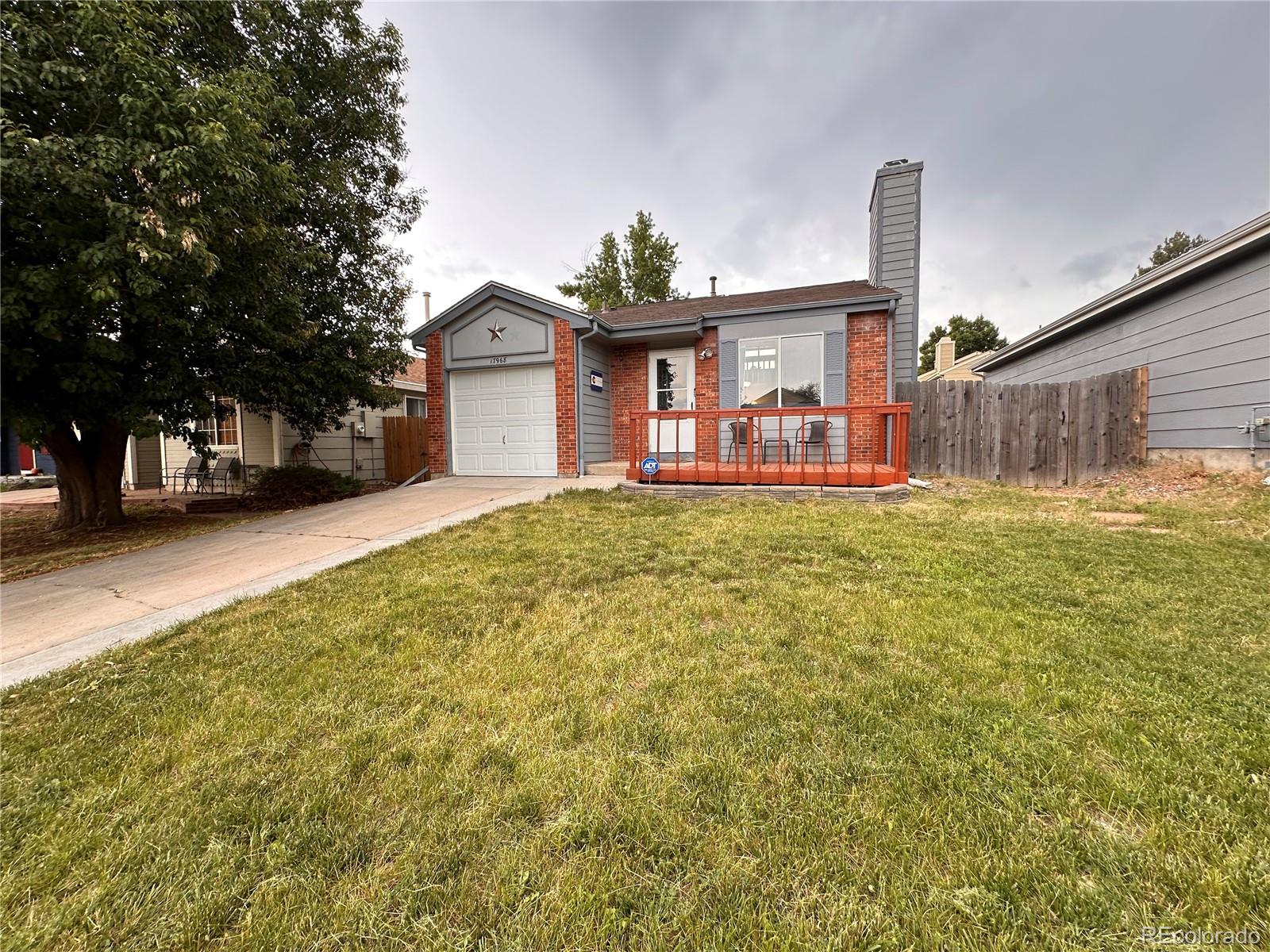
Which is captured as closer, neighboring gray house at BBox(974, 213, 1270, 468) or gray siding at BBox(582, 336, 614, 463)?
neighboring gray house at BBox(974, 213, 1270, 468)

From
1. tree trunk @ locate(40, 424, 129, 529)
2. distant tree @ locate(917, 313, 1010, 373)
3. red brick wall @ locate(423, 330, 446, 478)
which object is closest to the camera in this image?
tree trunk @ locate(40, 424, 129, 529)

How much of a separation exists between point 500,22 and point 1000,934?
11506 mm

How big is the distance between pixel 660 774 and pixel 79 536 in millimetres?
9134

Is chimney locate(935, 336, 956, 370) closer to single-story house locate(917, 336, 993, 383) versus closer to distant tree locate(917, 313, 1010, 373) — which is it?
single-story house locate(917, 336, 993, 383)

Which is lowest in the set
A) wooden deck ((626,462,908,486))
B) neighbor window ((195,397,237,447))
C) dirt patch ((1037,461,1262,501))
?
dirt patch ((1037,461,1262,501))

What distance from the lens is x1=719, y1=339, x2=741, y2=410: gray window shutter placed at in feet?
30.8

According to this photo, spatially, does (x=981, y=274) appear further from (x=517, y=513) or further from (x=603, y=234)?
(x=517, y=513)

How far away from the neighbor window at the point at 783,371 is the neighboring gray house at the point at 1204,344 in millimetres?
5107

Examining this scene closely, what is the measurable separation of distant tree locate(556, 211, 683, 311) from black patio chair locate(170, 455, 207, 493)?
17.5 m

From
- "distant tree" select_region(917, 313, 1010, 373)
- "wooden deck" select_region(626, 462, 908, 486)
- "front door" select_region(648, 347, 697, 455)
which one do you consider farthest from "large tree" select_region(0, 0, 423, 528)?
"distant tree" select_region(917, 313, 1010, 373)

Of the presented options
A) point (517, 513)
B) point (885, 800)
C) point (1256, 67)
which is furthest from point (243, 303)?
point (1256, 67)

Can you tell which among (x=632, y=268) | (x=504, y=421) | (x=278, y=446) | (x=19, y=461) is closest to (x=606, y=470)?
(x=504, y=421)

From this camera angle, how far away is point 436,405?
9.92m

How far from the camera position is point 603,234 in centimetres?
2453
